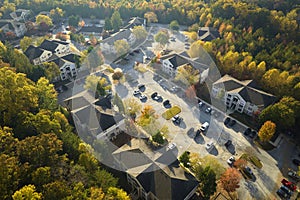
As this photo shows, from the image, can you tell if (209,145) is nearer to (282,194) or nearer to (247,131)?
(247,131)

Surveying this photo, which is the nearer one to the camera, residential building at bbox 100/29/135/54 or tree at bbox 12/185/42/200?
tree at bbox 12/185/42/200

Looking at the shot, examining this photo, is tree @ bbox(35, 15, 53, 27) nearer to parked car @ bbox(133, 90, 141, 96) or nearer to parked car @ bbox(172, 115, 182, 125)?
parked car @ bbox(133, 90, 141, 96)

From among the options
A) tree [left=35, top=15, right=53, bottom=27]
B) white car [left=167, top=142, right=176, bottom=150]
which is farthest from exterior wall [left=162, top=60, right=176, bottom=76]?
tree [left=35, top=15, right=53, bottom=27]

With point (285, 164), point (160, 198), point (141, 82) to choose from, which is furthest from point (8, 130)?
point (285, 164)

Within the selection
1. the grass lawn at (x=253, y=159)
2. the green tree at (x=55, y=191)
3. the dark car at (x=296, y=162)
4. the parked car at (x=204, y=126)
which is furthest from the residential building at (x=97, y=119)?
the dark car at (x=296, y=162)

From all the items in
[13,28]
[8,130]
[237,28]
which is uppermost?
[237,28]

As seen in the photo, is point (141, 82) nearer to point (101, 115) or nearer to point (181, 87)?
point (181, 87)
